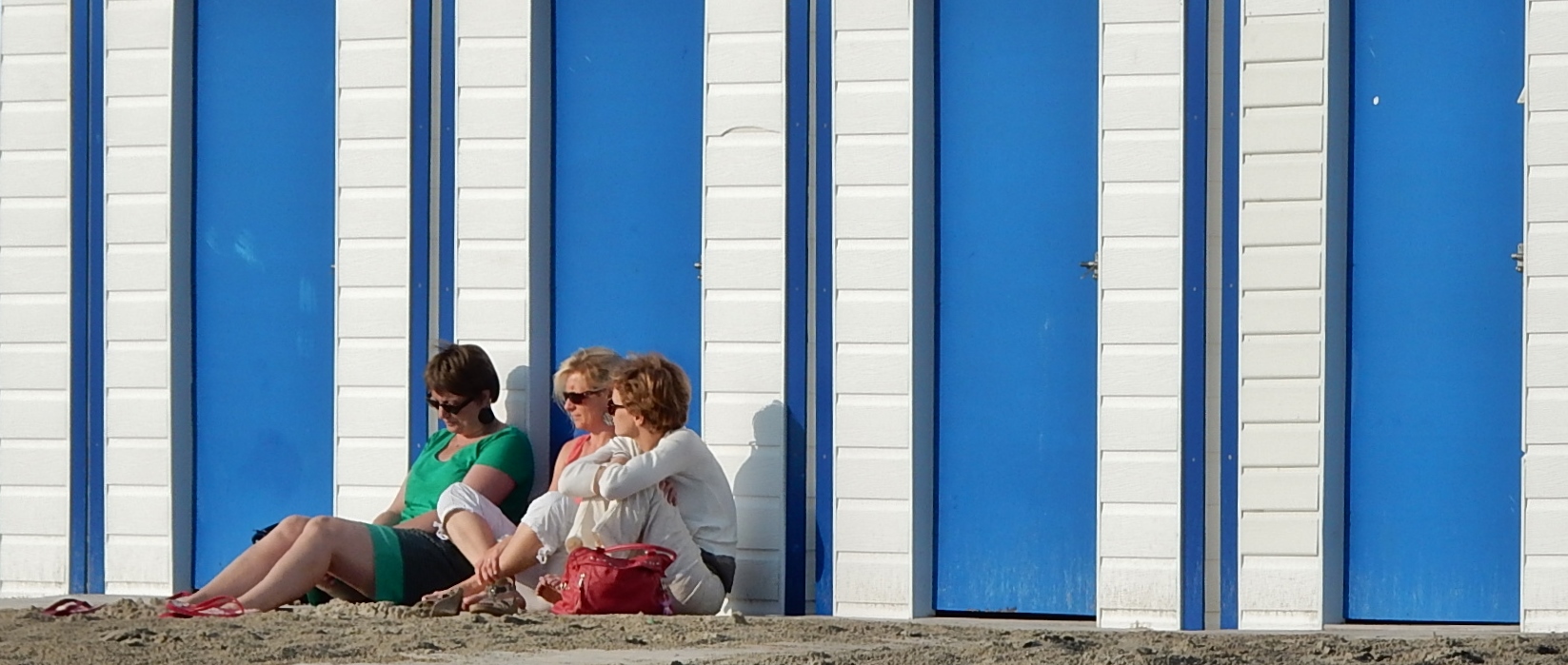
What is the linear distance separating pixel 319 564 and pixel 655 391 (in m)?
1.18

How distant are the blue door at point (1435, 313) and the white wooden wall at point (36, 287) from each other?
15.0ft

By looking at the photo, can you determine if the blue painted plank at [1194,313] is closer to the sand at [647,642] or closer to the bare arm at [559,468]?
the sand at [647,642]

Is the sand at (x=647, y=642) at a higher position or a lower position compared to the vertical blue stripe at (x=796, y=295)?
lower

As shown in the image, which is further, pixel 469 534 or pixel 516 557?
pixel 469 534

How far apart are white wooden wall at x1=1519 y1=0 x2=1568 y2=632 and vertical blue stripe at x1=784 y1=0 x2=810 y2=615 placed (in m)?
2.28

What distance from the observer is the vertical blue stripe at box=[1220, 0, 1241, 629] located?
7.55m

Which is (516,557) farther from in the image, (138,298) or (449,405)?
(138,298)

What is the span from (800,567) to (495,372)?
3.99ft

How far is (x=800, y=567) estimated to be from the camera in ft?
26.2

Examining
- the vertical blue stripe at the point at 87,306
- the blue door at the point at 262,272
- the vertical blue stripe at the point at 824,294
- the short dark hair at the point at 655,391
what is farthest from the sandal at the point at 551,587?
the vertical blue stripe at the point at 87,306

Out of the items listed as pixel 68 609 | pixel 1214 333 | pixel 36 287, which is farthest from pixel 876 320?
pixel 36 287

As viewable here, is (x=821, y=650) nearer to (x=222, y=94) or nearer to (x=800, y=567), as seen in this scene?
(x=800, y=567)

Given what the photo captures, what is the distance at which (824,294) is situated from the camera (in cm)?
795

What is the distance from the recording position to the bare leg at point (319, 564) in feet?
24.4
